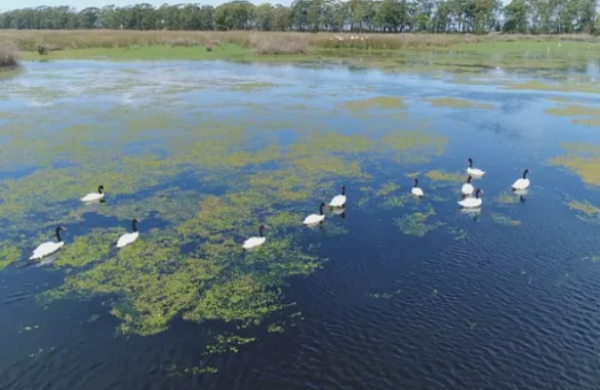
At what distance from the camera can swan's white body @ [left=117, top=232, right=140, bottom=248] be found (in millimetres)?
12867

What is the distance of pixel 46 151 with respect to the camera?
819 inches

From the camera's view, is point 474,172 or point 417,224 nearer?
point 417,224

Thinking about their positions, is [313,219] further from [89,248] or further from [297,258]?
[89,248]

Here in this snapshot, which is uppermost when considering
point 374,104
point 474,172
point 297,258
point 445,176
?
point 374,104

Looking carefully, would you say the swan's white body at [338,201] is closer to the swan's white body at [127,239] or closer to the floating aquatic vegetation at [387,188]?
the floating aquatic vegetation at [387,188]

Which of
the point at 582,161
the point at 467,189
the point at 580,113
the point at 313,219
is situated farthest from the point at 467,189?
the point at 580,113

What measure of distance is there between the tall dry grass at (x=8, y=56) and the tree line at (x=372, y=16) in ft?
223

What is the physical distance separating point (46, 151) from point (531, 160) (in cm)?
1917

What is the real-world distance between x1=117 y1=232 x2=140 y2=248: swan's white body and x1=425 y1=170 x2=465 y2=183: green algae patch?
10.3 meters

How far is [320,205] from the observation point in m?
14.9

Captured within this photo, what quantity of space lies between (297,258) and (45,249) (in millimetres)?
6041

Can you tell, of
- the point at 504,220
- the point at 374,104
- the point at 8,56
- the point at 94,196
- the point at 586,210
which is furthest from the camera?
the point at 8,56

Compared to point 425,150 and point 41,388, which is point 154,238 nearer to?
point 41,388

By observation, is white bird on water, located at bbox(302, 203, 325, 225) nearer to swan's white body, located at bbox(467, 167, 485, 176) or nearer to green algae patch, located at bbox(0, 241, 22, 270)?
swan's white body, located at bbox(467, 167, 485, 176)
